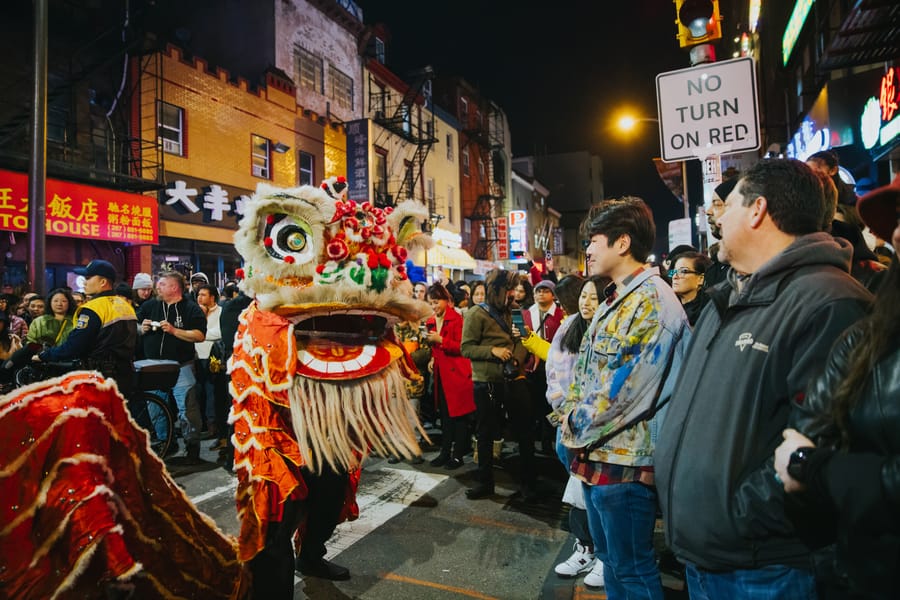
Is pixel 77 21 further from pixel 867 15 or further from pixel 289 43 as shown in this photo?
pixel 867 15

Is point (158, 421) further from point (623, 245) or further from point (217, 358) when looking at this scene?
point (623, 245)

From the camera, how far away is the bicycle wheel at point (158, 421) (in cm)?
640

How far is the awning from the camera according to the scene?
875 inches

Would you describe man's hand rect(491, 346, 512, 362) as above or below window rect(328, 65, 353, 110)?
below

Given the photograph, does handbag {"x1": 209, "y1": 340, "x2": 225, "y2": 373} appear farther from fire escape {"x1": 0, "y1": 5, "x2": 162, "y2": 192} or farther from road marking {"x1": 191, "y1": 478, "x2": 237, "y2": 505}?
fire escape {"x1": 0, "y1": 5, "x2": 162, "y2": 192}

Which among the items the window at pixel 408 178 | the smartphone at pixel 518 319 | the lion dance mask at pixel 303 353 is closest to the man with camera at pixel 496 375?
the smartphone at pixel 518 319

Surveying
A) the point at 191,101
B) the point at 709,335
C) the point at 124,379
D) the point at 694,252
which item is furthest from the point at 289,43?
the point at 709,335

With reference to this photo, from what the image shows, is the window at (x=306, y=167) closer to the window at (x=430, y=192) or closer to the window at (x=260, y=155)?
the window at (x=260, y=155)

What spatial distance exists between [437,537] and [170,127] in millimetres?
12790

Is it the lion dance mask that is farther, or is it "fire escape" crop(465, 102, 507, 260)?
"fire escape" crop(465, 102, 507, 260)

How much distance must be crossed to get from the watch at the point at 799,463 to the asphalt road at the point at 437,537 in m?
2.63

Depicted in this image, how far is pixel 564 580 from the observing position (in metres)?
3.71

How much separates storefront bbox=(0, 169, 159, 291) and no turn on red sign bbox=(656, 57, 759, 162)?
10.4m

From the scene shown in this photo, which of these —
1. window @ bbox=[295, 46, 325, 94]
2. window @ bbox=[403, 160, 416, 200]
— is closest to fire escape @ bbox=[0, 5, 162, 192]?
window @ bbox=[295, 46, 325, 94]
